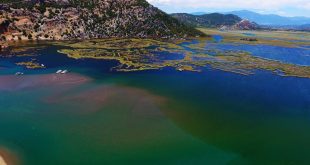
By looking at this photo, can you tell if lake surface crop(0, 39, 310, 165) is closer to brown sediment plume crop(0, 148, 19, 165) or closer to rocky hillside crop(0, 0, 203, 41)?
brown sediment plume crop(0, 148, 19, 165)

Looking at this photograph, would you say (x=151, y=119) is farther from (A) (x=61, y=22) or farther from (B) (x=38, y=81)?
(A) (x=61, y=22)

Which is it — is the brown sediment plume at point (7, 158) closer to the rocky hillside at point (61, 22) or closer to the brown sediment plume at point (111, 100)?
the brown sediment plume at point (111, 100)

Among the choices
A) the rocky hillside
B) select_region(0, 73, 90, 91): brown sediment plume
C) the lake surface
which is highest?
the rocky hillside

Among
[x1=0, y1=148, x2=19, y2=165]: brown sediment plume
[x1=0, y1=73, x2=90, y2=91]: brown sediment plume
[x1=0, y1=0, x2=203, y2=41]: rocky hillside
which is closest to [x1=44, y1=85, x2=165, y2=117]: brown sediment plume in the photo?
[x1=0, y1=73, x2=90, y2=91]: brown sediment plume

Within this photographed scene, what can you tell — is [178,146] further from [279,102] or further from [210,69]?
[210,69]

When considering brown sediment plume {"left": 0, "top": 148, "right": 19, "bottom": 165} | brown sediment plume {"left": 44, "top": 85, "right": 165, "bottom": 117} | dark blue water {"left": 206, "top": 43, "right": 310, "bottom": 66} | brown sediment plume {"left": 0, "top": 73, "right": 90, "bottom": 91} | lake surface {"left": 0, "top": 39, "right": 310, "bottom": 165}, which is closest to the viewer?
brown sediment plume {"left": 0, "top": 148, "right": 19, "bottom": 165}

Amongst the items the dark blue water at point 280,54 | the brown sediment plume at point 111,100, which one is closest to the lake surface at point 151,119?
the brown sediment plume at point 111,100

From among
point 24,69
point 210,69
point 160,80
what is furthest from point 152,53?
point 24,69
